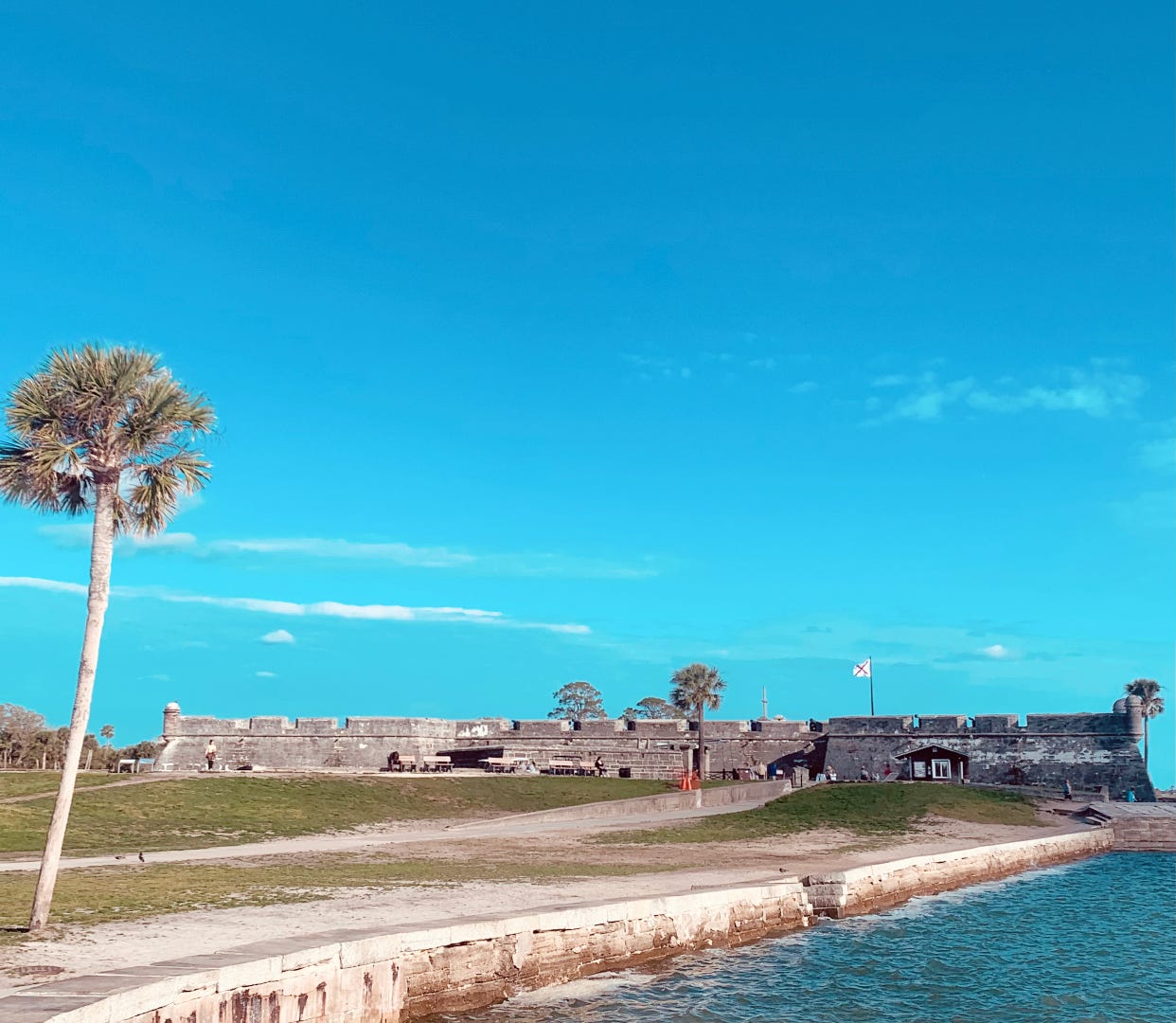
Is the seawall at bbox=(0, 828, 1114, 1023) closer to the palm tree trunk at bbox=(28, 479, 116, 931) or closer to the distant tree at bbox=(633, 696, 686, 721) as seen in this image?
the palm tree trunk at bbox=(28, 479, 116, 931)

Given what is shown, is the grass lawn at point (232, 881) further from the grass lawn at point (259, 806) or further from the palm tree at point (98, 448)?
the grass lawn at point (259, 806)

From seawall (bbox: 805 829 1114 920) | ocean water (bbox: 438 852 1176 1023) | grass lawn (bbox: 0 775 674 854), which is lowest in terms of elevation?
ocean water (bbox: 438 852 1176 1023)

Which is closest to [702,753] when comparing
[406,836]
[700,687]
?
[700,687]

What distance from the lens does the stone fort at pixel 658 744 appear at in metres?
45.0

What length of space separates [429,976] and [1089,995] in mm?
8845

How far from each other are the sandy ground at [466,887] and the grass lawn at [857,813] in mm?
978

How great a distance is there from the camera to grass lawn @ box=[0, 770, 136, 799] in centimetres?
2712

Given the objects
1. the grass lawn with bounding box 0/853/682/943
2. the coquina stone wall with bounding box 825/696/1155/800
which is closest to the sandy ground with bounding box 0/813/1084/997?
the grass lawn with bounding box 0/853/682/943

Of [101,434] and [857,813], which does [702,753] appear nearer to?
[857,813]

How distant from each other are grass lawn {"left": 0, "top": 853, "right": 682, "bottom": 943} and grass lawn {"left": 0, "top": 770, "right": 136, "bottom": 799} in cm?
1121

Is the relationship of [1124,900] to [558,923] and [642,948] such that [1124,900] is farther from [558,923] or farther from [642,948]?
[558,923]

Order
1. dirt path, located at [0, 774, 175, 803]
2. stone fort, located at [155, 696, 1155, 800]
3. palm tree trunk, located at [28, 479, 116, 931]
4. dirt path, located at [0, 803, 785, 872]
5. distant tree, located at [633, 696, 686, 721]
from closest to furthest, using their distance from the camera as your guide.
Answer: palm tree trunk, located at [28, 479, 116, 931], dirt path, located at [0, 803, 785, 872], dirt path, located at [0, 774, 175, 803], stone fort, located at [155, 696, 1155, 800], distant tree, located at [633, 696, 686, 721]

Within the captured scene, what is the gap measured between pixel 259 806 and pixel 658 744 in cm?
2448

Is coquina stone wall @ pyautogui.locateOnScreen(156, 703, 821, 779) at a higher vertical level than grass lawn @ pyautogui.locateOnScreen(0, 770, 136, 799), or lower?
higher
